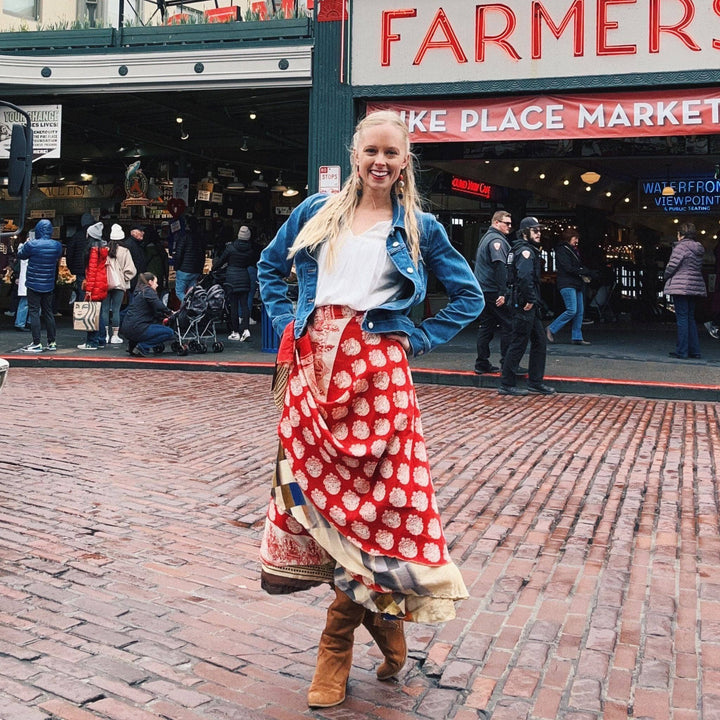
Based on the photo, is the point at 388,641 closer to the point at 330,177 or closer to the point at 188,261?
the point at 330,177

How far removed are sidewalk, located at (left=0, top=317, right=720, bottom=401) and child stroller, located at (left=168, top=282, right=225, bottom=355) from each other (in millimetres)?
240

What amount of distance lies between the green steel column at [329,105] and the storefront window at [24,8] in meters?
7.33

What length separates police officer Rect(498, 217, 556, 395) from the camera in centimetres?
1001

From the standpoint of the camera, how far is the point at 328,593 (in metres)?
4.19

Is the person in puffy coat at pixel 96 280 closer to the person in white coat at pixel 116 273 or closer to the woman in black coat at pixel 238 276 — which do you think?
the person in white coat at pixel 116 273

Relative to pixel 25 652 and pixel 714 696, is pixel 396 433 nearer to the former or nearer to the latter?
pixel 714 696

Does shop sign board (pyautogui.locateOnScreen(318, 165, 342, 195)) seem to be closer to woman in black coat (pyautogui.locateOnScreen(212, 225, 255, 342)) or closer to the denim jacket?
woman in black coat (pyautogui.locateOnScreen(212, 225, 255, 342))

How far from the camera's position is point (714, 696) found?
3.17 metres

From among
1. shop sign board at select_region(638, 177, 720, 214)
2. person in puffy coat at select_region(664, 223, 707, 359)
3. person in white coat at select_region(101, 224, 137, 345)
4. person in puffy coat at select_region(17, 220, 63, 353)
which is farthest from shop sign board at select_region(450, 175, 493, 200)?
person in puffy coat at select_region(17, 220, 63, 353)

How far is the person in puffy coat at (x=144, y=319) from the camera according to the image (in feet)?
42.9

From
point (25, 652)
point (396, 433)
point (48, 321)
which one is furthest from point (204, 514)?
point (48, 321)

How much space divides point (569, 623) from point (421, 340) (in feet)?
4.74

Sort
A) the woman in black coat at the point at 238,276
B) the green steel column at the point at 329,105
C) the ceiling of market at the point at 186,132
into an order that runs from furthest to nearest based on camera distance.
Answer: the ceiling of market at the point at 186,132 → the woman in black coat at the point at 238,276 → the green steel column at the point at 329,105

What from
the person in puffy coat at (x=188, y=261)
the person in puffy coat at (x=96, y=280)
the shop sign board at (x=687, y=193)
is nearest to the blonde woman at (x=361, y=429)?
the person in puffy coat at (x=96, y=280)
